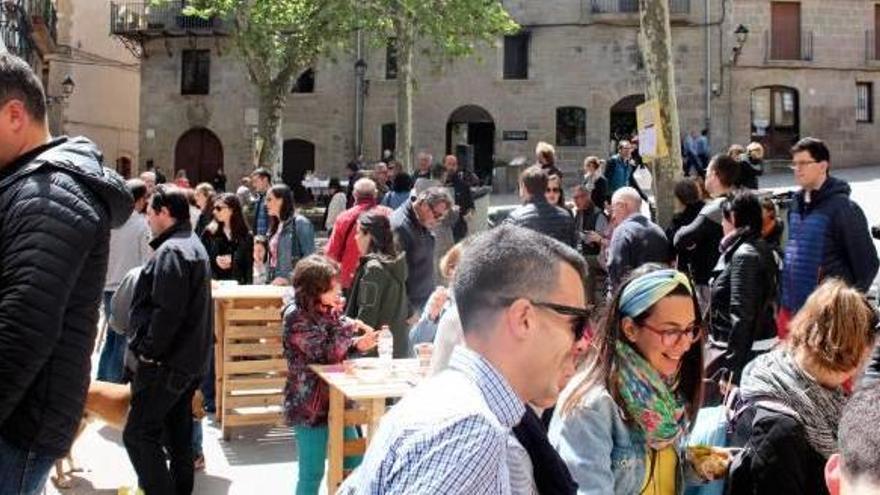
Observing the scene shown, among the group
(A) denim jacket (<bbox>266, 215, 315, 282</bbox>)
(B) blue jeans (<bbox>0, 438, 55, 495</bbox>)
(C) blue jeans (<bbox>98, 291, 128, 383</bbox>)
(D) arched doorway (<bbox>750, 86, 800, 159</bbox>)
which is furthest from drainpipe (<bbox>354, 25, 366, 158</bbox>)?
(B) blue jeans (<bbox>0, 438, 55, 495</bbox>)

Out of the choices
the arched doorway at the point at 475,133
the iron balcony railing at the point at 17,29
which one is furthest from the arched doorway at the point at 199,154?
the arched doorway at the point at 475,133

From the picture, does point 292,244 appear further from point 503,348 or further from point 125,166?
point 125,166

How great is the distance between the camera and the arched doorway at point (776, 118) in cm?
3134

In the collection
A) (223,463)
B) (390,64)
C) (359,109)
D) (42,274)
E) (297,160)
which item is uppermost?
(390,64)

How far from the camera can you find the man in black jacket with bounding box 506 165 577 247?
7926mm

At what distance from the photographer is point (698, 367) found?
3.27 meters

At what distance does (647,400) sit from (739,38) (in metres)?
29.6

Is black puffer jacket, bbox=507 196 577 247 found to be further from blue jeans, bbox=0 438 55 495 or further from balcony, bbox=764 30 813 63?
balcony, bbox=764 30 813 63

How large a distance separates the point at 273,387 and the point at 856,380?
5.42m

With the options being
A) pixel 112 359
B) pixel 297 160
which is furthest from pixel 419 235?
pixel 297 160

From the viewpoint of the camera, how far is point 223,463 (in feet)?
23.1

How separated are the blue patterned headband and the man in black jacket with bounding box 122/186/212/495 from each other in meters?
2.85

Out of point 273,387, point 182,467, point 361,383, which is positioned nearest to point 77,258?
point 361,383

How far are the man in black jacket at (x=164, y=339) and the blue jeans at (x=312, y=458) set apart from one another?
2.21ft
